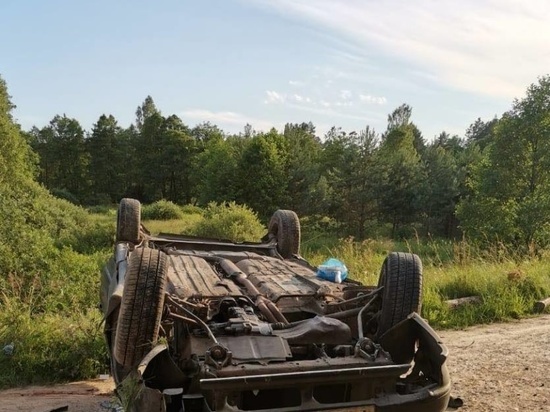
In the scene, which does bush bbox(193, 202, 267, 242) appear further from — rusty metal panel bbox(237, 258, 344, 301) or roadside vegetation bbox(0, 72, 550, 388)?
rusty metal panel bbox(237, 258, 344, 301)

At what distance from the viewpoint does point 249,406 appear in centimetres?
342

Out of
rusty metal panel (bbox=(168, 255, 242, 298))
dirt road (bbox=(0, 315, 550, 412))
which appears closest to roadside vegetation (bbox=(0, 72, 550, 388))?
dirt road (bbox=(0, 315, 550, 412))

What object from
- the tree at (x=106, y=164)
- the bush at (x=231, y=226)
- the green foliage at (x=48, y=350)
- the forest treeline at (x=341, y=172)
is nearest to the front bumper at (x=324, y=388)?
the green foliage at (x=48, y=350)

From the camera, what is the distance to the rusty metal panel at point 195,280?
4.33 metres

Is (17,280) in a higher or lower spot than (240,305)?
lower

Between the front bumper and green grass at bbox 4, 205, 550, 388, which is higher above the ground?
the front bumper

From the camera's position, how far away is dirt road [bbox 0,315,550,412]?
198 inches

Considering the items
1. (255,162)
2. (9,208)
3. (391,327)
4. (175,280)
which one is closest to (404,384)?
(391,327)

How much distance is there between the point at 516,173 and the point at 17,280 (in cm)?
2131

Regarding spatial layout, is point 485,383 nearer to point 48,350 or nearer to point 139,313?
point 139,313

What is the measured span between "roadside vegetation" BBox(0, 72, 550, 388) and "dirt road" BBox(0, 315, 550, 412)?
0.58m

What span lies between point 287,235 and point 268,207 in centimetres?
3142

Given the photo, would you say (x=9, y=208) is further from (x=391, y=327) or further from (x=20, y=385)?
(x=391, y=327)

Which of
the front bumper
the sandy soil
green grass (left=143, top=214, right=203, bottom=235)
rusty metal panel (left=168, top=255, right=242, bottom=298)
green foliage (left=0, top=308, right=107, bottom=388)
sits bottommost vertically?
green grass (left=143, top=214, right=203, bottom=235)
